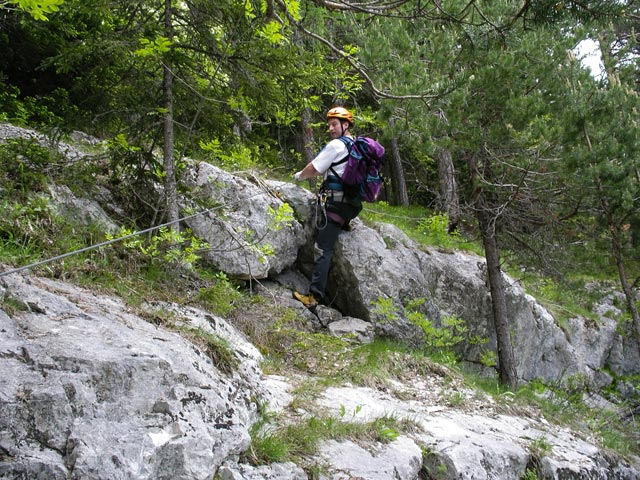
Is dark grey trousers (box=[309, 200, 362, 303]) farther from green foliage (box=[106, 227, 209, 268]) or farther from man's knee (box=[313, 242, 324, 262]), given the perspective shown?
green foliage (box=[106, 227, 209, 268])

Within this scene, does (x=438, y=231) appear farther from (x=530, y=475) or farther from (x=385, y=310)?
(x=530, y=475)

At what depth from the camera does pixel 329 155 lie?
6.92 metres

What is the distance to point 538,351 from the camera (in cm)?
1095

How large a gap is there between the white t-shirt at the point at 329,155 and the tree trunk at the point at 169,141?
1.86m

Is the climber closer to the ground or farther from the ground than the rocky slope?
farther from the ground

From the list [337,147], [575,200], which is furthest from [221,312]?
[575,200]

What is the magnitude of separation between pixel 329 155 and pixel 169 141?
6.79 ft

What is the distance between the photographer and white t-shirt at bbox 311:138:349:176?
6.90 meters

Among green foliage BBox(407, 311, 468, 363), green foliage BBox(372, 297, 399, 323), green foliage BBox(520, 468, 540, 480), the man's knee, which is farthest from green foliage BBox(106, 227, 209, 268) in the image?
green foliage BBox(520, 468, 540, 480)

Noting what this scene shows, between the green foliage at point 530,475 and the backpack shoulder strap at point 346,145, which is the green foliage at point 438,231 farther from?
the green foliage at point 530,475

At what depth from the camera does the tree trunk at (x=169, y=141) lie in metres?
5.77

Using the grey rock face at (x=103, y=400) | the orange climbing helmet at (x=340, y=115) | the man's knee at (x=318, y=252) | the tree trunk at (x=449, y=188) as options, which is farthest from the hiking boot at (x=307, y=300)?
the tree trunk at (x=449, y=188)

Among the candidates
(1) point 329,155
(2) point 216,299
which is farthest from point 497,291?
(2) point 216,299

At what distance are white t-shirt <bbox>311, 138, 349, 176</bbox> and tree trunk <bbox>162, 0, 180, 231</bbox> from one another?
73.2 inches
